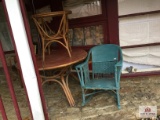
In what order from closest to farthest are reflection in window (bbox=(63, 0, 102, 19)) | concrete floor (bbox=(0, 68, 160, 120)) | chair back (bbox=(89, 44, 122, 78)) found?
concrete floor (bbox=(0, 68, 160, 120)), chair back (bbox=(89, 44, 122, 78)), reflection in window (bbox=(63, 0, 102, 19))

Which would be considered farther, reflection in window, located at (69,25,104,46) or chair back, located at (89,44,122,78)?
reflection in window, located at (69,25,104,46)

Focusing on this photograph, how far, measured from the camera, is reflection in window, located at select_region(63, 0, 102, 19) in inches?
108

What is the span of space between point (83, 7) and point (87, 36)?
1.60 feet

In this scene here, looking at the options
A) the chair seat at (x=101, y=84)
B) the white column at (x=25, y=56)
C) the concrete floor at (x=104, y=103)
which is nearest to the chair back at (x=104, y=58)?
the chair seat at (x=101, y=84)

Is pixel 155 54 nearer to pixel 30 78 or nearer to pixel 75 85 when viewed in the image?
pixel 75 85

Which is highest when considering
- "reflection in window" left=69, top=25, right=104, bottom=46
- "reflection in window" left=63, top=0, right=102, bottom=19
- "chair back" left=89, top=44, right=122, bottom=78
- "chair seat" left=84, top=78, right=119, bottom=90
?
"reflection in window" left=63, top=0, right=102, bottom=19

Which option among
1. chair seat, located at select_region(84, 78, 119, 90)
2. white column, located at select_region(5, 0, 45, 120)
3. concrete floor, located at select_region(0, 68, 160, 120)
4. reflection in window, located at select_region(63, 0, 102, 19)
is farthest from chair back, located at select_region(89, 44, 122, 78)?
white column, located at select_region(5, 0, 45, 120)

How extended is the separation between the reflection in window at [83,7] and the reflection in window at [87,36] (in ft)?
0.77

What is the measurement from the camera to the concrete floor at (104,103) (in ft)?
6.94

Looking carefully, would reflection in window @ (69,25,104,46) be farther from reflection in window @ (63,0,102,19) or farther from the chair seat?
the chair seat

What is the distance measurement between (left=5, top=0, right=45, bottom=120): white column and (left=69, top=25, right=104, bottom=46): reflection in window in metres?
1.42

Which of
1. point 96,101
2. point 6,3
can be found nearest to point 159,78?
point 96,101

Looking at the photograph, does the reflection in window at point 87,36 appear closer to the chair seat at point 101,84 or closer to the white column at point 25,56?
the chair seat at point 101,84

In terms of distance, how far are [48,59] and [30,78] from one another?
2.10 feet
